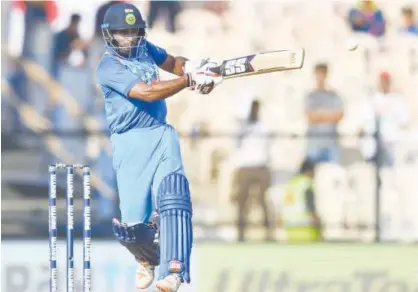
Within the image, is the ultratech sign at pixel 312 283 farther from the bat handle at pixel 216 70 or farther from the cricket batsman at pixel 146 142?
the bat handle at pixel 216 70

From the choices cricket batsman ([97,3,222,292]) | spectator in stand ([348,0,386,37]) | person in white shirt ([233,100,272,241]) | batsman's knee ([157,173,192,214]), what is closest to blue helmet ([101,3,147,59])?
cricket batsman ([97,3,222,292])

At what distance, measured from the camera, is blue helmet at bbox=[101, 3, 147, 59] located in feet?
19.4

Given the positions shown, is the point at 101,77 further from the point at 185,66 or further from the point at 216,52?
the point at 216,52

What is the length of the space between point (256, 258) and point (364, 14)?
2006 millimetres

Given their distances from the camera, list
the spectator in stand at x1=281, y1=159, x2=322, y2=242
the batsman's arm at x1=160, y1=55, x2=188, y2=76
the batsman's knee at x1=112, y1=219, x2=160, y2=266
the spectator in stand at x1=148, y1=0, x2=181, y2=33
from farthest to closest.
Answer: the spectator in stand at x1=148, y1=0, x2=181, y2=33 → the spectator in stand at x1=281, y1=159, x2=322, y2=242 → the batsman's arm at x1=160, y1=55, x2=188, y2=76 → the batsman's knee at x1=112, y1=219, x2=160, y2=266

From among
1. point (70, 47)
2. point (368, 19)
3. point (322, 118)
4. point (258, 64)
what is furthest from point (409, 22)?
point (258, 64)

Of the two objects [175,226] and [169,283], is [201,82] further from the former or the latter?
[169,283]

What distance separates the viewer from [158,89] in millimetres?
5855

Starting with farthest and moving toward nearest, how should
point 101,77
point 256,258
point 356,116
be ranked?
point 356,116 → point 256,258 → point 101,77

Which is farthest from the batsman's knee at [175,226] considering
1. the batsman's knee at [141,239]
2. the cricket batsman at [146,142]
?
the batsman's knee at [141,239]

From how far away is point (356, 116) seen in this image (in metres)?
8.94

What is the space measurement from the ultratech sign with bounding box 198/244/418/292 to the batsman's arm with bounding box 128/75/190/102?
8.33ft

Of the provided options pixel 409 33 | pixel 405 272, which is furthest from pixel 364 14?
pixel 405 272

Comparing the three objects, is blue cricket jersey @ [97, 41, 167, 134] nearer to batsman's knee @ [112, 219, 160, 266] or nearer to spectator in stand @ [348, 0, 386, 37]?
batsman's knee @ [112, 219, 160, 266]
